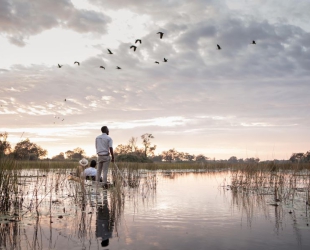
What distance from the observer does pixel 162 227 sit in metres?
6.90

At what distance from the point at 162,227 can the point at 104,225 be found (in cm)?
119

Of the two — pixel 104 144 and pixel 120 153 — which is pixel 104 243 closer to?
pixel 104 144

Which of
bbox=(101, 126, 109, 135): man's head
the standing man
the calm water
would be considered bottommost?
the calm water

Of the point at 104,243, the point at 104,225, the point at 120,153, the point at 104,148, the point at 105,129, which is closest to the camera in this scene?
the point at 104,243

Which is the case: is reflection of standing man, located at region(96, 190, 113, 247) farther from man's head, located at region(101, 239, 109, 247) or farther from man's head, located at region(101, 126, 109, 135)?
man's head, located at region(101, 126, 109, 135)

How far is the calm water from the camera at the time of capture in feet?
18.4

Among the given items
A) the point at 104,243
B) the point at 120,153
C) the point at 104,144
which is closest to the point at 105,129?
the point at 104,144

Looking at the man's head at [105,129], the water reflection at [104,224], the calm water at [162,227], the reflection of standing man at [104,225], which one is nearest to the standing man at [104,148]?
the man's head at [105,129]

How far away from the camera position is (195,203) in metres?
10.7

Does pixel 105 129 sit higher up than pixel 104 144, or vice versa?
pixel 105 129

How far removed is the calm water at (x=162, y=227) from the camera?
5.59m

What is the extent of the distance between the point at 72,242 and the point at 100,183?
27.9ft

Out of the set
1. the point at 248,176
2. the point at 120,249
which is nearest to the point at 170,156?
the point at 248,176

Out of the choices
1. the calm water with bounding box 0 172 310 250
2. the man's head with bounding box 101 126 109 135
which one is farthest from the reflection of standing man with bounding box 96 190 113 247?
the man's head with bounding box 101 126 109 135
